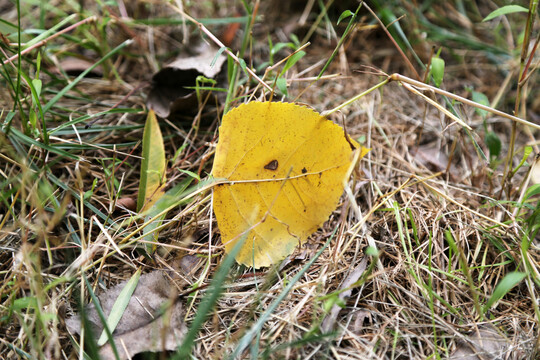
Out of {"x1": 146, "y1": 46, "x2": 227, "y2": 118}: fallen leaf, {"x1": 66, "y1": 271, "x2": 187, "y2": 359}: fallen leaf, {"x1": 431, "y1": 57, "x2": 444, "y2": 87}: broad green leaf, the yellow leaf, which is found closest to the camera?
{"x1": 66, "y1": 271, "x2": 187, "y2": 359}: fallen leaf

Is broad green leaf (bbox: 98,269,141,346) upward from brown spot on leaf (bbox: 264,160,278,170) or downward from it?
downward

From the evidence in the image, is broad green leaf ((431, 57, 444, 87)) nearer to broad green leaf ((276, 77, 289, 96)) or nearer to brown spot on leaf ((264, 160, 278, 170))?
broad green leaf ((276, 77, 289, 96))

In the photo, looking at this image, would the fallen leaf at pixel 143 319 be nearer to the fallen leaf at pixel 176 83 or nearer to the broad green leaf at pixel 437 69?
the fallen leaf at pixel 176 83

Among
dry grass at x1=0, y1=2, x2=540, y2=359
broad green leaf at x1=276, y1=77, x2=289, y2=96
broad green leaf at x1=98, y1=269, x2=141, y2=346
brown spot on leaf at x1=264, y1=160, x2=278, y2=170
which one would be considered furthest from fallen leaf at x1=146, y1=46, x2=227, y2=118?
broad green leaf at x1=98, y1=269, x2=141, y2=346

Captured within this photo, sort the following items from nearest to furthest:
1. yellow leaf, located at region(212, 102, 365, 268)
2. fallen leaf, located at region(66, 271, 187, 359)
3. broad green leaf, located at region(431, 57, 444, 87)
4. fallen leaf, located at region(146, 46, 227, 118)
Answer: fallen leaf, located at region(66, 271, 187, 359), yellow leaf, located at region(212, 102, 365, 268), broad green leaf, located at region(431, 57, 444, 87), fallen leaf, located at region(146, 46, 227, 118)

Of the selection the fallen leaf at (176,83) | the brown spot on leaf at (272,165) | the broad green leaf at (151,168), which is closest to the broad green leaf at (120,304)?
the broad green leaf at (151,168)

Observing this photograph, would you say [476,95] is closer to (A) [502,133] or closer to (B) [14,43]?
→ (A) [502,133]
